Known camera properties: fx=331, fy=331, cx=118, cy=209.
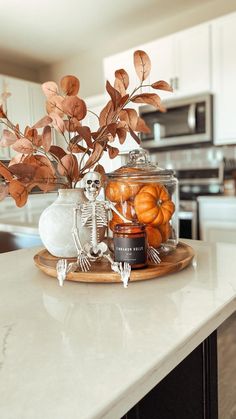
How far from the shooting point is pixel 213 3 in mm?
2883

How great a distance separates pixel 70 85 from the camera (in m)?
0.82

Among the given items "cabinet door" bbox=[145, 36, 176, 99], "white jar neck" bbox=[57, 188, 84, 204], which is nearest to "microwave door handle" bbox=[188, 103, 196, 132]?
"cabinet door" bbox=[145, 36, 176, 99]

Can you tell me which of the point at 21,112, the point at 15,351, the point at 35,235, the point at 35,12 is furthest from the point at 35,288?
the point at 35,12

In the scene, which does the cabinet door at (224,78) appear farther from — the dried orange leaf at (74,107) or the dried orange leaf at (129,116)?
the dried orange leaf at (74,107)

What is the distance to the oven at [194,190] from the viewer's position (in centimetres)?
251

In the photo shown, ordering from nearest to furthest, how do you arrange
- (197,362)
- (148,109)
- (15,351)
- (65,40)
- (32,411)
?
(32,411) → (15,351) → (197,362) → (148,109) → (65,40)

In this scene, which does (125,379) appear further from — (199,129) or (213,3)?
(213,3)

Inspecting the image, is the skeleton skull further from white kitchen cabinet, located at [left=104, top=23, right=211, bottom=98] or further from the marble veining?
white kitchen cabinet, located at [left=104, top=23, right=211, bottom=98]

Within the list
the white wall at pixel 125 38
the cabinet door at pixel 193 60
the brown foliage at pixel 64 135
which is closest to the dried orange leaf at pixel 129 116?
the brown foliage at pixel 64 135

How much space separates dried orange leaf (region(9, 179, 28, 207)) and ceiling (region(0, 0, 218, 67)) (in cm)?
264

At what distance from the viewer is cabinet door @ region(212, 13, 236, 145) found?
2.47m

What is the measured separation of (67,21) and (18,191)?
298cm

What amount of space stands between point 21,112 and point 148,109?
153cm

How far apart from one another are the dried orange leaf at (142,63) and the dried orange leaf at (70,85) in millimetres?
160
